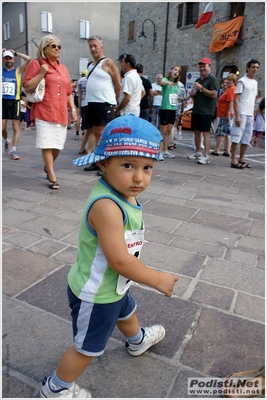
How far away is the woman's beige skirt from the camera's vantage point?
3852mm

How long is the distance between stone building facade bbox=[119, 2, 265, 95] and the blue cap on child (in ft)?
47.5

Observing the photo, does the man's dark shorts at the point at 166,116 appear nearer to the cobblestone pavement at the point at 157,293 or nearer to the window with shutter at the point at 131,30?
the cobblestone pavement at the point at 157,293

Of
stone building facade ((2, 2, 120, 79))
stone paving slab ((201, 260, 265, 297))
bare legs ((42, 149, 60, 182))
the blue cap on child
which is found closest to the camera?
the blue cap on child

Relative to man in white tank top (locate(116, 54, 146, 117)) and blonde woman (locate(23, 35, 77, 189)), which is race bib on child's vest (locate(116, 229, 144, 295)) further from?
man in white tank top (locate(116, 54, 146, 117))

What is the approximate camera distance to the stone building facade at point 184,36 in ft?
47.5

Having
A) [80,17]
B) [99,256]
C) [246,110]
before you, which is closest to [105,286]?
[99,256]

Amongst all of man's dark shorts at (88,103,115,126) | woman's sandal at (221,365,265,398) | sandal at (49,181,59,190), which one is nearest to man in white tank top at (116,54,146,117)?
man's dark shorts at (88,103,115,126)

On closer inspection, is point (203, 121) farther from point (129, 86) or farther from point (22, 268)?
point (22, 268)

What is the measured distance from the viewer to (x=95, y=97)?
4547 mm

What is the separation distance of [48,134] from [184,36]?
16155 mm

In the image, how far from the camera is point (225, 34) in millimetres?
15141

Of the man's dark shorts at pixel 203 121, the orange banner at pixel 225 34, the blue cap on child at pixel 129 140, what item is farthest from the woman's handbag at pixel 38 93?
the orange banner at pixel 225 34

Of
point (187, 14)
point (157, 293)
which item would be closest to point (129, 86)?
point (157, 293)

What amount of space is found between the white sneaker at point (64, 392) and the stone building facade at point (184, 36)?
1476cm
